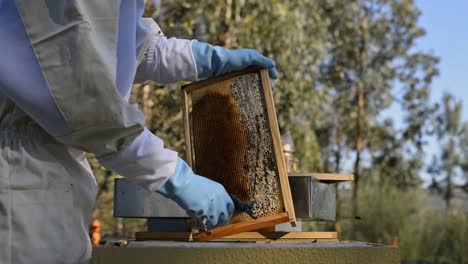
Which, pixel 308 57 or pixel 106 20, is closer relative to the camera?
pixel 106 20

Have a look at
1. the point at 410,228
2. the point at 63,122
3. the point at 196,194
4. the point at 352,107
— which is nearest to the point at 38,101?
the point at 63,122

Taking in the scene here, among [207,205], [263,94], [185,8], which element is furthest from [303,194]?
[185,8]

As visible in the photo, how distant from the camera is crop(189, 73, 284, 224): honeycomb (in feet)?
6.25

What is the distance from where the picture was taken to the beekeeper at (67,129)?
1377 mm

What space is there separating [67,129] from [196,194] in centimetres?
31

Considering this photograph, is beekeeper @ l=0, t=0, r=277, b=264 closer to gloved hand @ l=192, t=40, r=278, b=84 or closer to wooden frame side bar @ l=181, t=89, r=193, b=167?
gloved hand @ l=192, t=40, r=278, b=84

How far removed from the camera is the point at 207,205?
1585mm

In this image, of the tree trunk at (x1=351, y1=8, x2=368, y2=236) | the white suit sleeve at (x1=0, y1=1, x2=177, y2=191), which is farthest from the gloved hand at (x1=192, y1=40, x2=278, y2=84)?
the tree trunk at (x1=351, y1=8, x2=368, y2=236)

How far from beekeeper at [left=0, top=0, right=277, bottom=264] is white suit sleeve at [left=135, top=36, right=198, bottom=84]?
259 mm

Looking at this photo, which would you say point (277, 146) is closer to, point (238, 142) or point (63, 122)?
point (238, 142)

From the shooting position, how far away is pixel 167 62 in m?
1.89

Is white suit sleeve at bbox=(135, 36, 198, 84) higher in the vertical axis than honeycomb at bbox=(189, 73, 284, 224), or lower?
higher

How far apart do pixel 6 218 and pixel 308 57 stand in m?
7.06

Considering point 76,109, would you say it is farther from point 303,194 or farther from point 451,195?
point 451,195
